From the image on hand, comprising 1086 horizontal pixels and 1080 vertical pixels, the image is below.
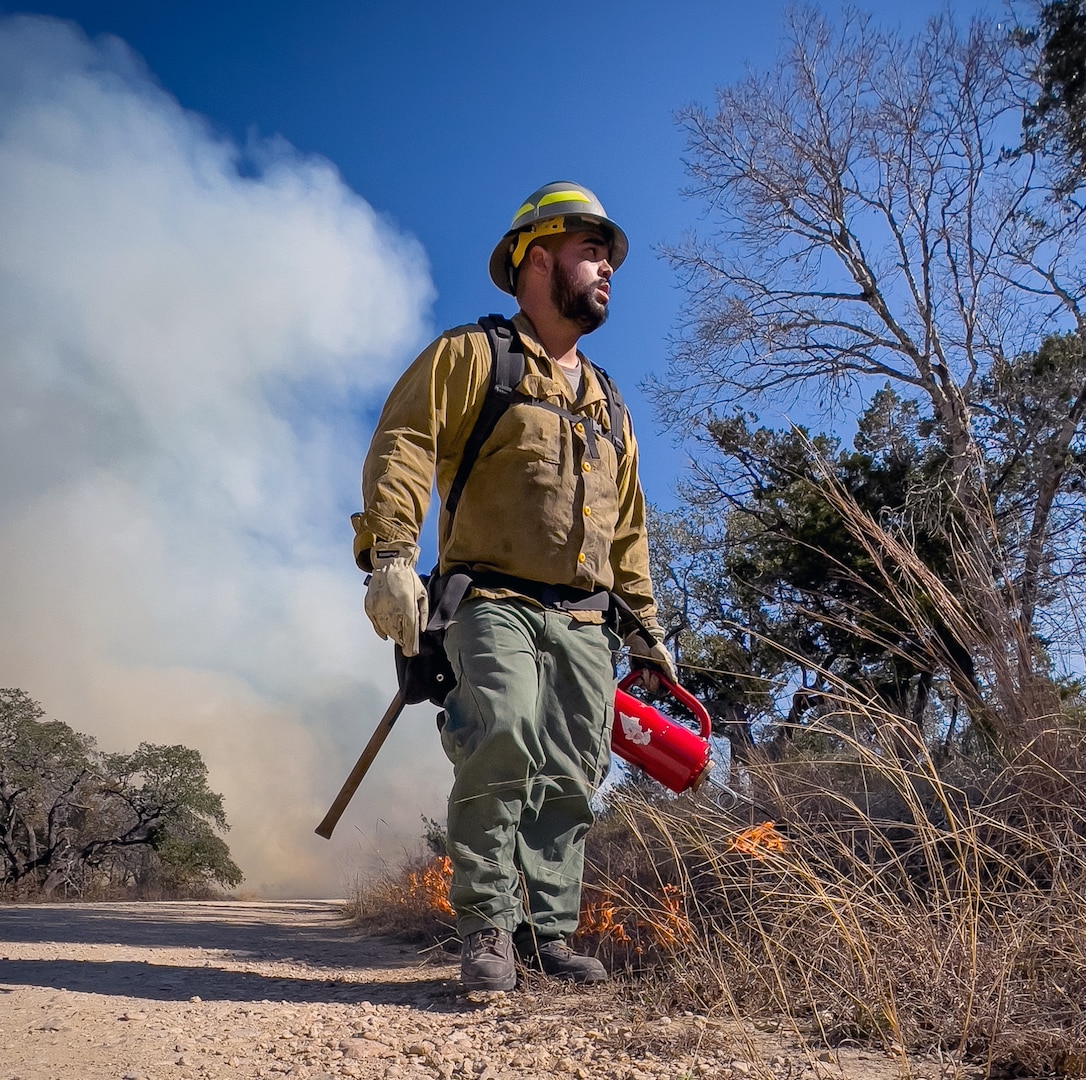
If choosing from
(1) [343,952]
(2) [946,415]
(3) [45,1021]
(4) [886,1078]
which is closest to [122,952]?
(1) [343,952]

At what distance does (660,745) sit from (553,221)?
5.70 feet

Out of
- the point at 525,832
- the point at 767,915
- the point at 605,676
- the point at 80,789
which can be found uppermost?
the point at 80,789

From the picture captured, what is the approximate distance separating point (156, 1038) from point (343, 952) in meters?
2.22

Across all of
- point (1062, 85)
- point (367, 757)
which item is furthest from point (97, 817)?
point (1062, 85)

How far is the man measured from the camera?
100 inches

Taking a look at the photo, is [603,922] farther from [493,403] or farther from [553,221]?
[553,221]

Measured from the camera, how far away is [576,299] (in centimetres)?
311

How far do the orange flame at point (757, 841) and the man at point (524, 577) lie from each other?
1.59ft

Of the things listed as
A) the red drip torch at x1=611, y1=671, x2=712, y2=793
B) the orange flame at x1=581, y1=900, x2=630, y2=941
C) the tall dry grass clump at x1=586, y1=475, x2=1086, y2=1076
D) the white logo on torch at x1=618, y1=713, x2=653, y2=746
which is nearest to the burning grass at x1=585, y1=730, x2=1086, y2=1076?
the tall dry grass clump at x1=586, y1=475, x2=1086, y2=1076

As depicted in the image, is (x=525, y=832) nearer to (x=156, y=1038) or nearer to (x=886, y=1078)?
(x=156, y=1038)

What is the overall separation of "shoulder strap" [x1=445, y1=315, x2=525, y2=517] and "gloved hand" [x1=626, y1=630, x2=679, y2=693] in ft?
2.61

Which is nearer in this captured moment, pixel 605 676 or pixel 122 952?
pixel 605 676

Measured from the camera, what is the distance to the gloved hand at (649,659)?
3.22m

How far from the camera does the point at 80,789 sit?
13.6 meters
